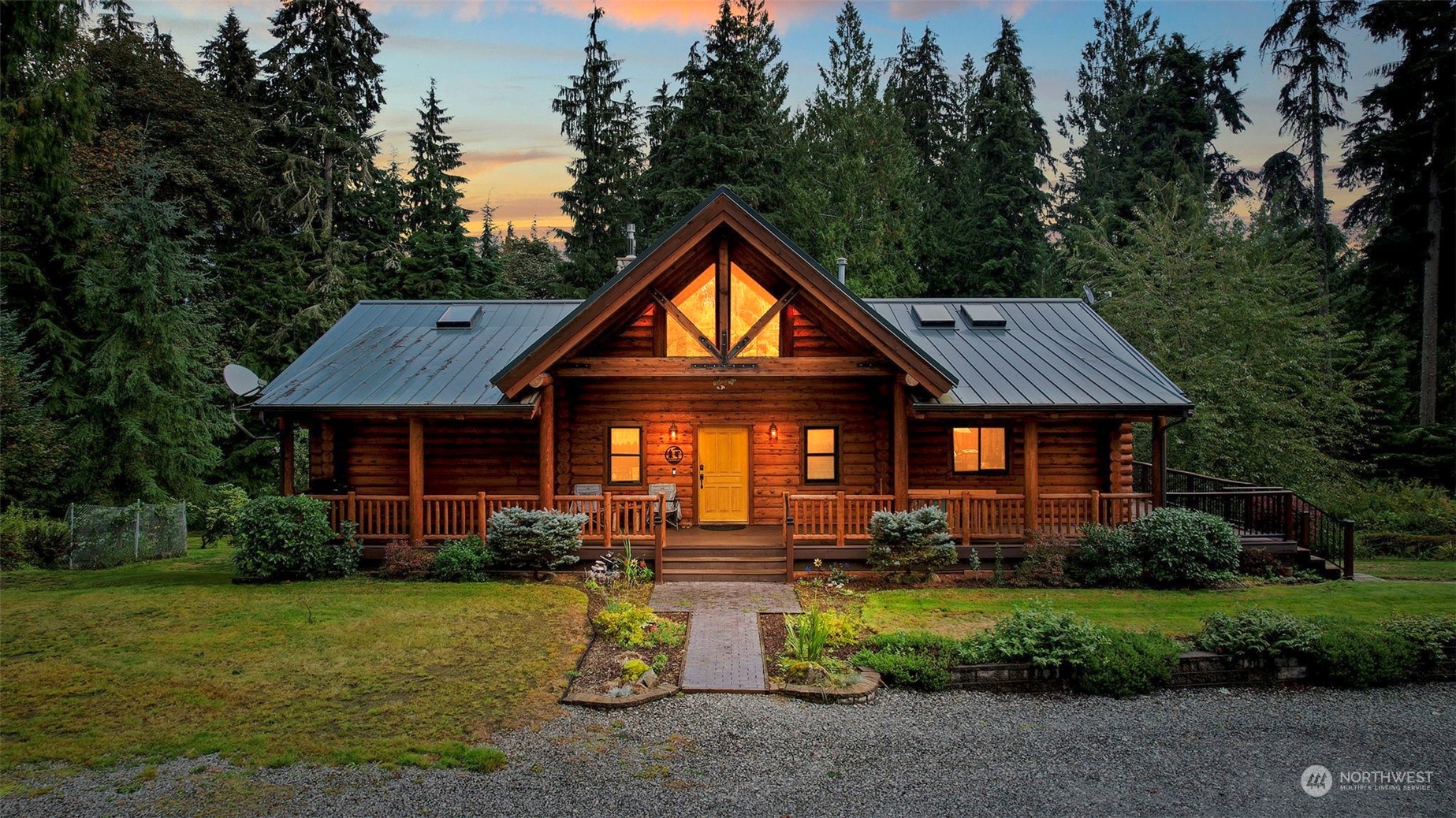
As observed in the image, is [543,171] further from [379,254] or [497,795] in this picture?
[497,795]

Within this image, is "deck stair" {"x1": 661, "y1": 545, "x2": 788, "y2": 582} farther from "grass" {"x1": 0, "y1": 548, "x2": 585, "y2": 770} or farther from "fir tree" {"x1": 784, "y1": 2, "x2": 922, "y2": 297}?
"fir tree" {"x1": 784, "y1": 2, "x2": 922, "y2": 297}

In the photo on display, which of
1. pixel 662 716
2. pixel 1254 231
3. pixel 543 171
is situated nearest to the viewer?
pixel 662 716

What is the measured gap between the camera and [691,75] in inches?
1347

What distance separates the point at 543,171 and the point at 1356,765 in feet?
119

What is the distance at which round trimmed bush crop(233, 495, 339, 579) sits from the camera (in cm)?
1393

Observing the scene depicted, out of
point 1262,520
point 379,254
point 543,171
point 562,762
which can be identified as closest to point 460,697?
point 562,762

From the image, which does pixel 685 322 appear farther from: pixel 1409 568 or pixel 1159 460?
pixel 1409 568

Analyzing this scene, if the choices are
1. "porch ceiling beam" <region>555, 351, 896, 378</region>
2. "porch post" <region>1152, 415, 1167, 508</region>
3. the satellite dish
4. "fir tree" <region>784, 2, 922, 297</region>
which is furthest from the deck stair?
"fir tree" <region>784, 2, 922, 297</region>

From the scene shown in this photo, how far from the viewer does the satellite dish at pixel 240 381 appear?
16078mm

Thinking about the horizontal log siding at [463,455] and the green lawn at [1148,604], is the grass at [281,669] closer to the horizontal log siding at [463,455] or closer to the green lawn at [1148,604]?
the horizontal log siding at [463,455]

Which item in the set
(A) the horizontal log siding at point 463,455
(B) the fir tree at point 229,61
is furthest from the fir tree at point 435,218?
(A) the horizontal log siding at point 463,455

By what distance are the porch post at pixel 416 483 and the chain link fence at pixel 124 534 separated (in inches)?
275

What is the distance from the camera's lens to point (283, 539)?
549 inches

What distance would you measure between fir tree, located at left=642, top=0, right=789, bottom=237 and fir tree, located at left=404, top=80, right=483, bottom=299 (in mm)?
8229
